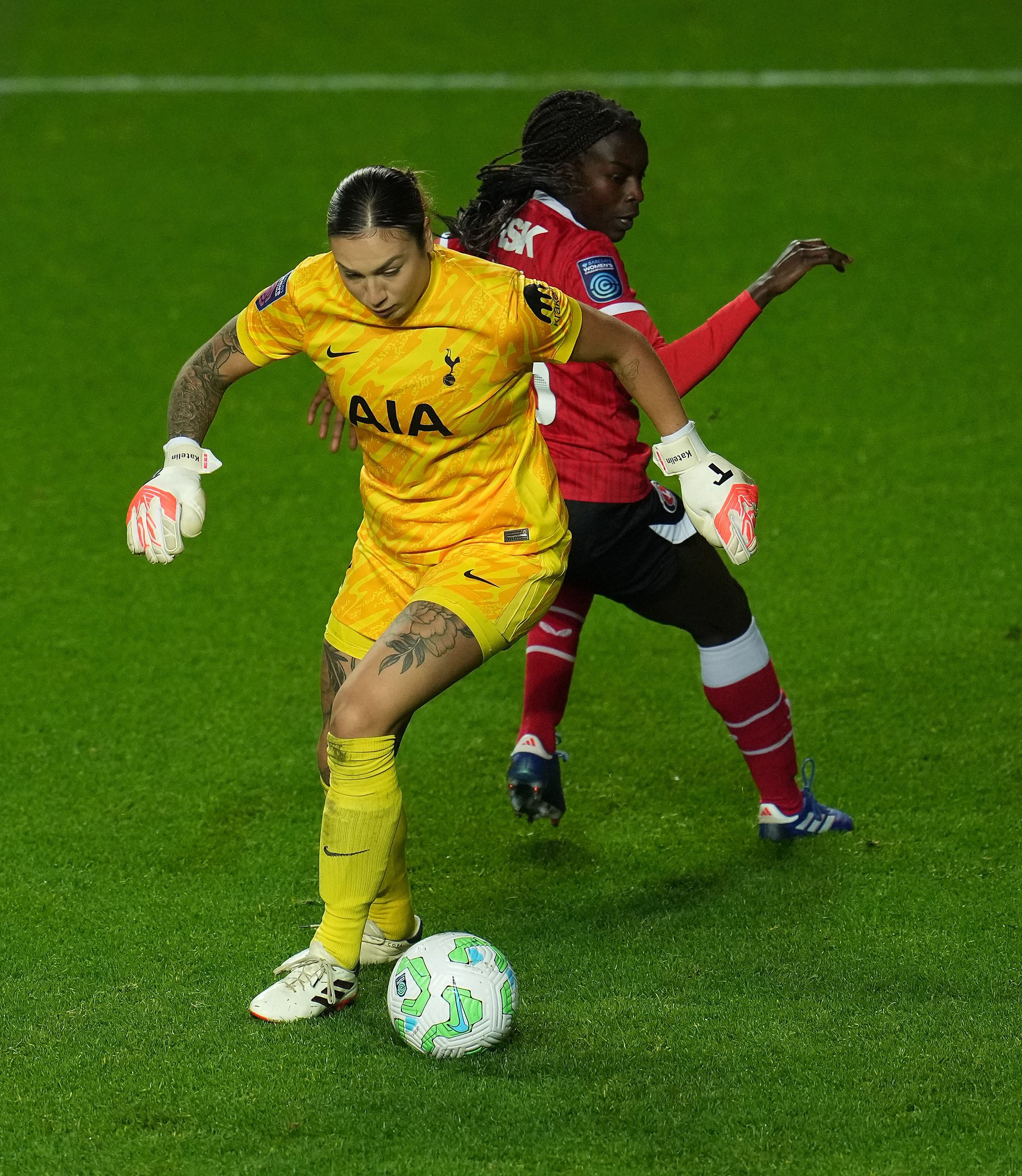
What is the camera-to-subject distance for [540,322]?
3322mm

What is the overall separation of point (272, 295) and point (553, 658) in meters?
1.53

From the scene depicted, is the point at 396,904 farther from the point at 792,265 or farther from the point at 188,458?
the point at 792,265

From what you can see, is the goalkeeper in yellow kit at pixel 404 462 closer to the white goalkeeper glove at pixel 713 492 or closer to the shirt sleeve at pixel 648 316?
the white goalkeeper glove at pixel 713 492

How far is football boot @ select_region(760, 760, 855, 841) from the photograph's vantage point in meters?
4.47

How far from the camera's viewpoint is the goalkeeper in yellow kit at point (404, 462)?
324 centimetres

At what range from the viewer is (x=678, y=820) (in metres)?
4.69

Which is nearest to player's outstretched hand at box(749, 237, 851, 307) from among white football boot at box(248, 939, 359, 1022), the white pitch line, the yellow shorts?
the yellow shorts

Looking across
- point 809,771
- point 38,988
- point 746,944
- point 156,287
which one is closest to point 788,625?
point 809,771

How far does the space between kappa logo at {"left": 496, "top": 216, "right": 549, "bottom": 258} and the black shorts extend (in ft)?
2.05

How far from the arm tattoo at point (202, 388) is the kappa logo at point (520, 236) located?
79cm

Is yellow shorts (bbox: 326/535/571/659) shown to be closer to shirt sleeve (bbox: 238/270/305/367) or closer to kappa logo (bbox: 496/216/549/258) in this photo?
shirt sleeve (bbox: 238/270/305/367)

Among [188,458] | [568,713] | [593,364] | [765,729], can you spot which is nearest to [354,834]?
[188,458]

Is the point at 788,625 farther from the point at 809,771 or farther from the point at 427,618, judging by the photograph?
the point at 427,618

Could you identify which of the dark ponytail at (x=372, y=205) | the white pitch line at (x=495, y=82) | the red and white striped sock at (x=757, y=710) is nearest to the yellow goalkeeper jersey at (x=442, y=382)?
the dark ponytail at (x=372, y=205)
